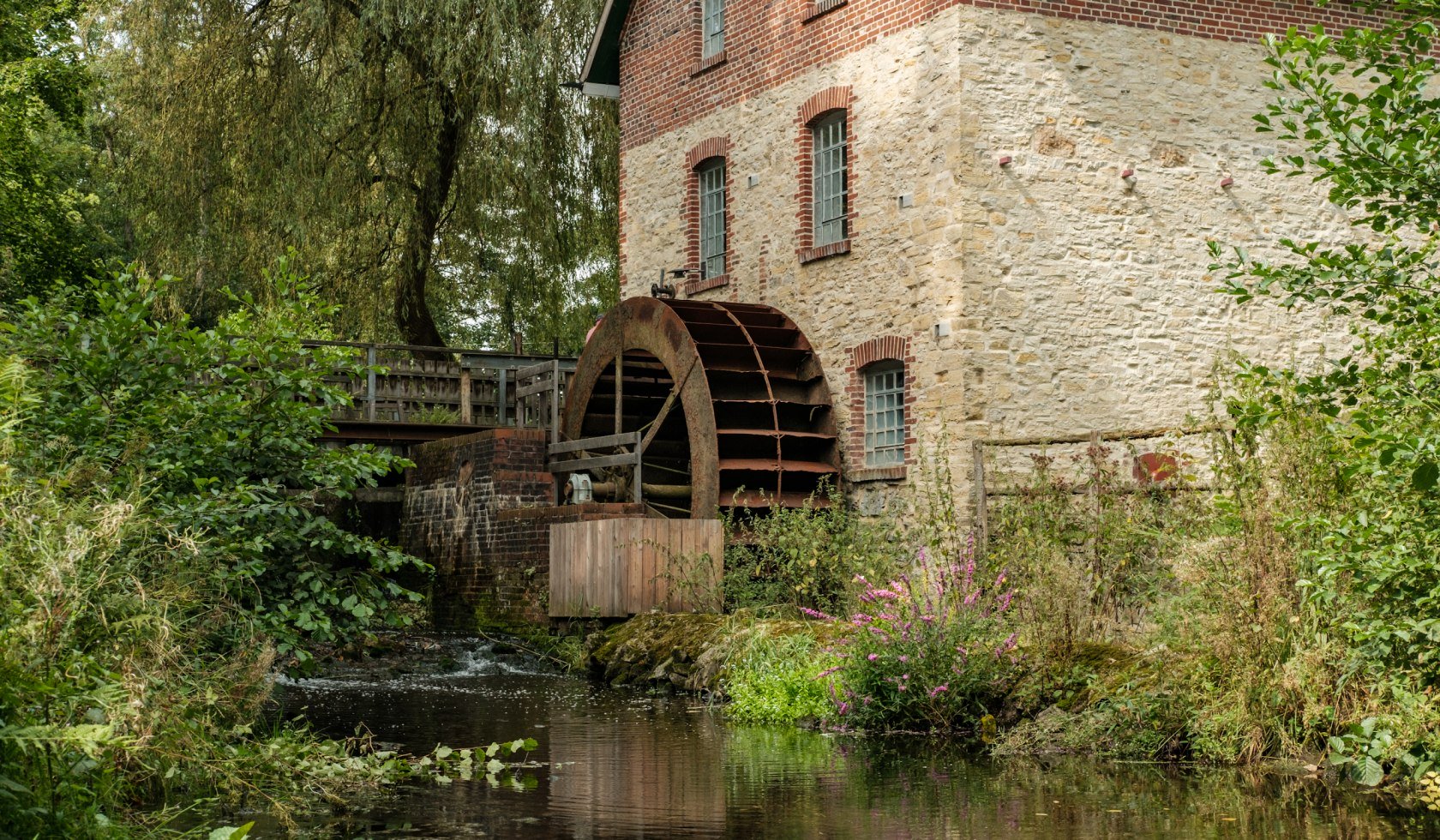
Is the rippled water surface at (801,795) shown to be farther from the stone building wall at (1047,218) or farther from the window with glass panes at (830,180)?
the window with glass panes at (830,180)

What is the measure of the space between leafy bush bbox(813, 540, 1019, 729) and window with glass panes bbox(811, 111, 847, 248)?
7.11m

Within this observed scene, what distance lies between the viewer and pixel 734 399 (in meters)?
15.7

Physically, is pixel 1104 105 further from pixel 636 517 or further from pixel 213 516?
pixel 213 516

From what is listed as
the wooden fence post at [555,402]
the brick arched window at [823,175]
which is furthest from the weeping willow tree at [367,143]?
the brick arched window at [823,175]

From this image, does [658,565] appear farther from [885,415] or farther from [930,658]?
[930,658]

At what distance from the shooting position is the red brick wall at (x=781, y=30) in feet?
49.7

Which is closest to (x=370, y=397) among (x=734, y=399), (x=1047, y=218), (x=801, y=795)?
(x=734, y=399)

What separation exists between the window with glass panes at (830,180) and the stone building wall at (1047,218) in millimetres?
386

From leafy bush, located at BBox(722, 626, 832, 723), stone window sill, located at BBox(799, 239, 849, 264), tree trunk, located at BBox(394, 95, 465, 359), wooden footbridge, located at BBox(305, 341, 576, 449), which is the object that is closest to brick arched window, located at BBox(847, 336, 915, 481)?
stone window sill, located at BBox(799, 239, 849, 264)

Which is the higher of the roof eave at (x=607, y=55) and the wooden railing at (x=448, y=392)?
the roof eave at (x=607, y=55)

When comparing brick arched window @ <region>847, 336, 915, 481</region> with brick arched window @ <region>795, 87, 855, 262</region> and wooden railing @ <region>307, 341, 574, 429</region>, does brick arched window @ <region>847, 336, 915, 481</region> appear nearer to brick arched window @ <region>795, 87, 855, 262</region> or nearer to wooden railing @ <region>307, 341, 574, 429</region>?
brick arched window @ <region>795, 87, 855, 262</region>

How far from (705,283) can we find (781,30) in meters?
3.02

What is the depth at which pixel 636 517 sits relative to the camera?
1452 cm

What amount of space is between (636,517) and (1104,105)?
590cm
